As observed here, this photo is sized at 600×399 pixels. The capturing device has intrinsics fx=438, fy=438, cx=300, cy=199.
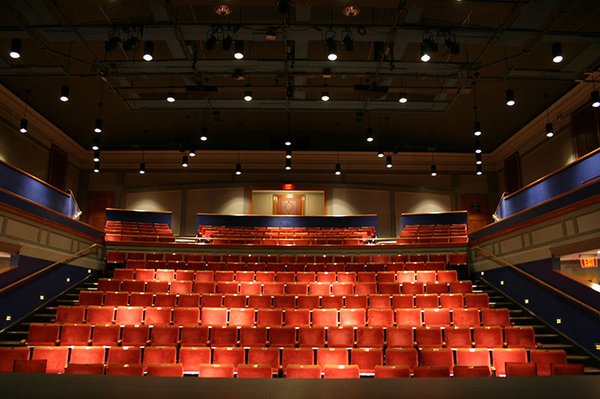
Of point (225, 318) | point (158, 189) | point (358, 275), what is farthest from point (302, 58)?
point (158, 189)

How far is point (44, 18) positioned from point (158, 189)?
552 centimetres

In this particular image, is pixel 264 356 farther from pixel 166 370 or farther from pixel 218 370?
pixel 166 370

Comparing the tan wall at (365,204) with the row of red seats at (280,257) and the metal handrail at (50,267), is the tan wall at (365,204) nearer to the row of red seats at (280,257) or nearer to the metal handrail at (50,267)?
the row of red seats at (280,257)

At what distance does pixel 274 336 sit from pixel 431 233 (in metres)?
4.86

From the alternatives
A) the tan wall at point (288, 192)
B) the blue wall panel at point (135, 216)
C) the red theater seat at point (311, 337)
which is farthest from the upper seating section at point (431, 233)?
the blue wall panel at point (135, 216)

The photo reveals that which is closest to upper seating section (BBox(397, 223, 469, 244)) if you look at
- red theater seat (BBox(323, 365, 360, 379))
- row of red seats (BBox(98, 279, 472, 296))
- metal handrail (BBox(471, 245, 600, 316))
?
metal handrail (BBox(471, 245, 600, 316))

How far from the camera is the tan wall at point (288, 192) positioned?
1003cm

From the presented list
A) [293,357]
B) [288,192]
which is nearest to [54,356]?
[293,357]

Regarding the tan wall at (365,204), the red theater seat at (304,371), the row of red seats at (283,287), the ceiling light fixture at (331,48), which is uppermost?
the ceiling light fixture at (331,48)

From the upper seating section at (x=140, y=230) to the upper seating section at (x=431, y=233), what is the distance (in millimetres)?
4250

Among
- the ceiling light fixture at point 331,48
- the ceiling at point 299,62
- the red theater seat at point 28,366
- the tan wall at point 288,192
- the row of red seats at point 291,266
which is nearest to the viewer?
the red theater seat at point 28,366

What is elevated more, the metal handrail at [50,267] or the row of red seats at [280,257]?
the row of red seats at [280,257]

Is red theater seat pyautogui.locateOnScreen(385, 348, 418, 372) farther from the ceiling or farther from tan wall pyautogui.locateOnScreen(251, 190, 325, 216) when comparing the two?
tan wall pyautogui.locateOnScreen(251, 190, 325, 216)

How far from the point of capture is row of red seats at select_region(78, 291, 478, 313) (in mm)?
4789
